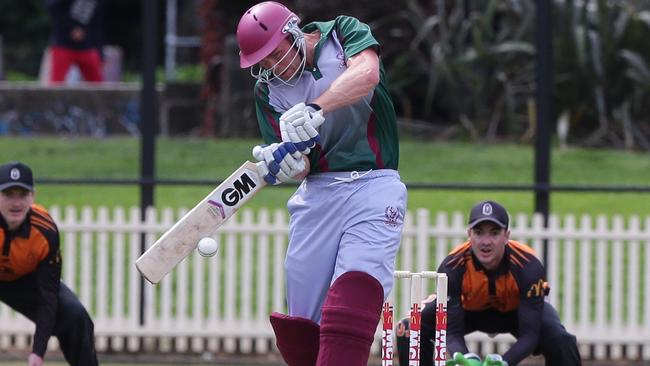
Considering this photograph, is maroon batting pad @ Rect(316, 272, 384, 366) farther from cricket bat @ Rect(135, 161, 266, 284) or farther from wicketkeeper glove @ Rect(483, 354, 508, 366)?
wicketkeeper glove @ Rect(483, 354, 508, 366)

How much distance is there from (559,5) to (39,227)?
26.9 ft

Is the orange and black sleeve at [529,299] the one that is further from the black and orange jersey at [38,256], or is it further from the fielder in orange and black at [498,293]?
the black and orange jersey at [38,256]

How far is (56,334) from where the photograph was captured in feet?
23.1

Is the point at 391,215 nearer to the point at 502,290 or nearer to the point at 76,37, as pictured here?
the point at 502,290

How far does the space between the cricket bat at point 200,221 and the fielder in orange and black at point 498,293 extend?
1.49 m

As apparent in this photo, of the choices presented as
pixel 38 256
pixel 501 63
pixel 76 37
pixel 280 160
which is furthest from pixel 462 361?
pixel 76 37

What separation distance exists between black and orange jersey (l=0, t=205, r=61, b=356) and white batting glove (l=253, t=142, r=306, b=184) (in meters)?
1.95

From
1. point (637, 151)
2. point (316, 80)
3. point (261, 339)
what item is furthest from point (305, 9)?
point (316, 80)

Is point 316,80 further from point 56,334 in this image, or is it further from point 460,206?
point 460,206

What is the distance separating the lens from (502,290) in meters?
6.75

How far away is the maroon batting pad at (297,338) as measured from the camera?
5707 millimetres

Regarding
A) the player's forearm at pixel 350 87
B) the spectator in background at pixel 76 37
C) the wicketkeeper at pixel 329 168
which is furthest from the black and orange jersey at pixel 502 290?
the spectator in background at pixel 76 37

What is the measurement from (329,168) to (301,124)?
513 mm

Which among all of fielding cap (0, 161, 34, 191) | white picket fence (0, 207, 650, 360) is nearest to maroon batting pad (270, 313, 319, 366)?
fielding cap (0, 161, 34, 191)
